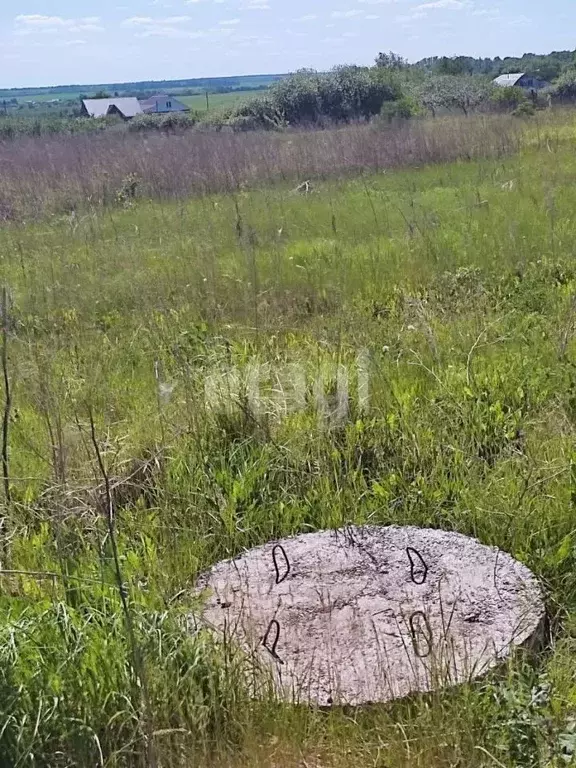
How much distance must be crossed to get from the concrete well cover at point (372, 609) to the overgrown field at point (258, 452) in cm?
9

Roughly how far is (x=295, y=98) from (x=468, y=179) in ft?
62.9

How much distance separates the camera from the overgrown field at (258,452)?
2160 mm

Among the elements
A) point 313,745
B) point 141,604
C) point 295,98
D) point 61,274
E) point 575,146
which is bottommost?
point 313,745

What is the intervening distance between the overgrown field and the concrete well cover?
88mm

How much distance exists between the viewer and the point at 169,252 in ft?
23.8

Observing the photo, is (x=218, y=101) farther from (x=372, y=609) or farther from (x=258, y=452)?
(x=372, y=609)

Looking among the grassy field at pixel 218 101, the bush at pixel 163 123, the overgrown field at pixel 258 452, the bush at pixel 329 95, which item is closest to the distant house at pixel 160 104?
the grassy field at pixel 218 101

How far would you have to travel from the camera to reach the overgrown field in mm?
2160

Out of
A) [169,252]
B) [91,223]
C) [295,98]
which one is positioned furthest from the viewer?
[295,98]

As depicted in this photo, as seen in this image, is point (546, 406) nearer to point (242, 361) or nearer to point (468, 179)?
point (242, 361)

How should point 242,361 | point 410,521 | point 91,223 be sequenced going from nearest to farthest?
point 410,521 → point 242,361 → point 91,223

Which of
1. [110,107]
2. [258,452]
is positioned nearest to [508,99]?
[258,452]

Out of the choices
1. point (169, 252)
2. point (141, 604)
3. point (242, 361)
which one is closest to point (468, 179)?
point (169, 252)

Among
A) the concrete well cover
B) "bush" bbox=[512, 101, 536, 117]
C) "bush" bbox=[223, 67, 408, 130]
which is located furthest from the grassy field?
the concrete well cover
